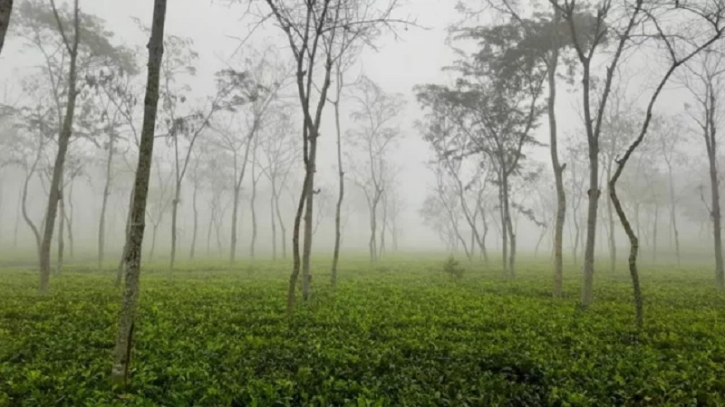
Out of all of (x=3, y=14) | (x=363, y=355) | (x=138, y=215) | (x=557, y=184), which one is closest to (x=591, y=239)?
(x=557, y=184)

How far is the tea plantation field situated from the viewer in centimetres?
571

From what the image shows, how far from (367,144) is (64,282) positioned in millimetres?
33387

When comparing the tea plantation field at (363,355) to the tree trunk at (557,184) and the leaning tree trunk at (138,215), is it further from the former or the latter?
the tree trunk at (557,184)

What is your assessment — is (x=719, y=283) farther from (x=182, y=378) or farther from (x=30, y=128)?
(x=30, y=128)

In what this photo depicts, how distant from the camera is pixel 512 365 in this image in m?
6.99

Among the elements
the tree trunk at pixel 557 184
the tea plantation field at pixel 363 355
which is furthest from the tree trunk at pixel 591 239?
the tree trunk at pixel 557 184

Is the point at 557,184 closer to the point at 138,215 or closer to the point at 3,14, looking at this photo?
the point at 138,215

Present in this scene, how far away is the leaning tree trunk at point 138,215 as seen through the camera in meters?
5.92

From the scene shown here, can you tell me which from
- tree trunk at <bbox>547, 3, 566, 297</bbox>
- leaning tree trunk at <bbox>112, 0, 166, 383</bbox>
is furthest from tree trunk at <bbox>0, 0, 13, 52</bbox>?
tree trunk at <bbox>547, 3, 566, 297</bbox>

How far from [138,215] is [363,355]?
438cm

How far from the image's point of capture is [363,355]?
738 centimetres

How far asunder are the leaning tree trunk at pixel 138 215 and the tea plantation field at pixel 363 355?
50 cm

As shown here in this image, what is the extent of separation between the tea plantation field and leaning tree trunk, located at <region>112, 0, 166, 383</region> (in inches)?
19.5

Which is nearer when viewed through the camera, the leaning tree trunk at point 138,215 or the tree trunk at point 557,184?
the leaning tree trunk at point 138,215
